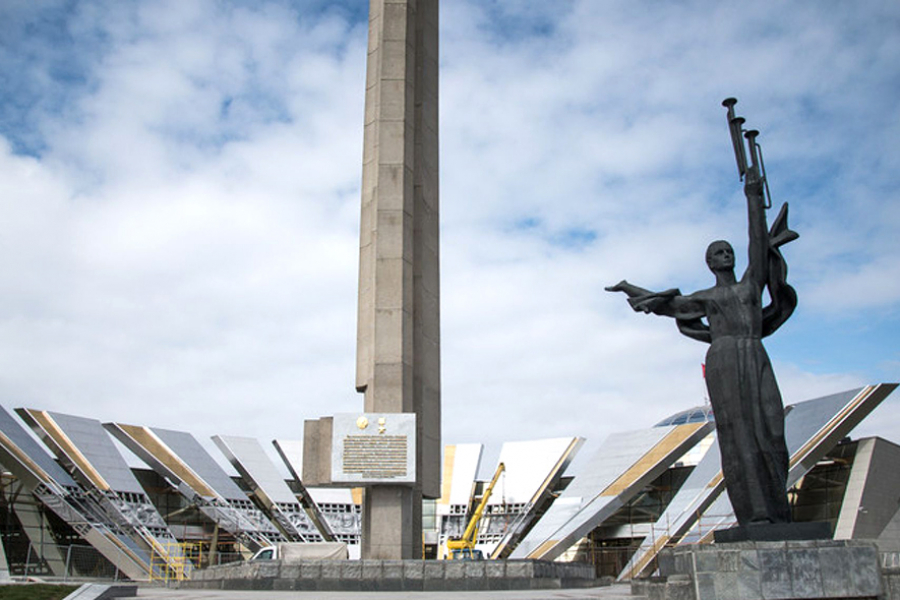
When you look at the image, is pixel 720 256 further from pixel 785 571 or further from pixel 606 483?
pixel 606 483

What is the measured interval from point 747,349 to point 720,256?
94 centimetres

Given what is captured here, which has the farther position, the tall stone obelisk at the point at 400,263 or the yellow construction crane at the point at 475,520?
the yellow construction crane at the point at 475,520

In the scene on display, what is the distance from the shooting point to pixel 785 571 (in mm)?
5809

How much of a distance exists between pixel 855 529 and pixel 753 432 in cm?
1843

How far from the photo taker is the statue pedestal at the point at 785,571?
5766 millimetres

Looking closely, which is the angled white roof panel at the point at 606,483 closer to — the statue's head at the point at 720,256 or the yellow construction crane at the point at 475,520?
the yellow construction crane at the point at 475,520

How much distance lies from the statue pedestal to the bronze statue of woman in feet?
1.76

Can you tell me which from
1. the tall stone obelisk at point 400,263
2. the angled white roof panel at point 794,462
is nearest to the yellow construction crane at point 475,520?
the angled white roof panel at point 794,462

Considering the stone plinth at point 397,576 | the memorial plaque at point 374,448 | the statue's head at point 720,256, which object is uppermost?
the statue's head at point 720,256

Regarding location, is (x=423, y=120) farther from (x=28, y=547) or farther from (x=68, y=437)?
(x=28, y=547)

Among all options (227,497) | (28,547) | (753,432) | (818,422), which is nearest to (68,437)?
(28,547)

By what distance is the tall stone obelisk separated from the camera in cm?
1409

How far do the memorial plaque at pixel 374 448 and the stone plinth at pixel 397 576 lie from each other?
70.8 inches

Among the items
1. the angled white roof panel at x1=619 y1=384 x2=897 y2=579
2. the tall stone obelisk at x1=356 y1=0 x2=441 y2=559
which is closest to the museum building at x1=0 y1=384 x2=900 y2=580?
the angled white roof panel at x1=619 y1=384 x2=897 y2=579
